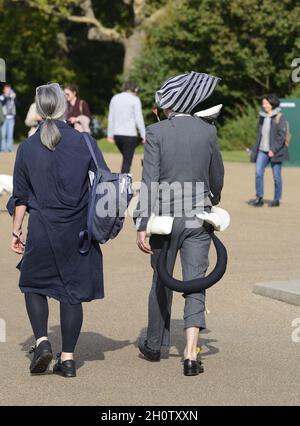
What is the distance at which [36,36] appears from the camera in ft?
157

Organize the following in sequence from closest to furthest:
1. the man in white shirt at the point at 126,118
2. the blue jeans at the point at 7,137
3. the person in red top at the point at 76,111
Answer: the person in red top at the point at 76,111 → the man in white shirt at the point at 126,118 → the blue jeans at the point at 7,137

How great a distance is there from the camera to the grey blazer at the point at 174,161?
7328 mm

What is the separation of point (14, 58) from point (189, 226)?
4148 cm

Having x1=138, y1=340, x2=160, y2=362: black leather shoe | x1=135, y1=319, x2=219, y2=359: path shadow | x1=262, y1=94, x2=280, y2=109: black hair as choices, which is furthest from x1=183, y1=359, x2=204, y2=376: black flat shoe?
x1=262, y1=94, x2=280, y2=109: black hair

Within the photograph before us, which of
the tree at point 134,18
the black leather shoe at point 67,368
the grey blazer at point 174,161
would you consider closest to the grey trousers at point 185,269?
the grey blazer at point 174,161

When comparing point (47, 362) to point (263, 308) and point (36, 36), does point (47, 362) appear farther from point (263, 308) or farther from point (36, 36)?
point (36, 36)

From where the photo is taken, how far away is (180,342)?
827 cm

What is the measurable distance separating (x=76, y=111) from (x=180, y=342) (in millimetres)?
9830

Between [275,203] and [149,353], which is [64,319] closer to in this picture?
[149,353]

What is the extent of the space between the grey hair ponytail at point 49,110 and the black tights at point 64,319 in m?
0.91

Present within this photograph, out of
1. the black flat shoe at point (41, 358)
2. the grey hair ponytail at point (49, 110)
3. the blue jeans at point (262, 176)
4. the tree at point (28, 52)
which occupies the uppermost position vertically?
the grey hair ponytail at point (49, 110)

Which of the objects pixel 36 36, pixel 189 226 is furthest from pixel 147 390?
pixel 36 36

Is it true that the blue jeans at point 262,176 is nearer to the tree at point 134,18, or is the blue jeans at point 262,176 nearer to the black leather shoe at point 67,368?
the black leather shoe at point 67,368
